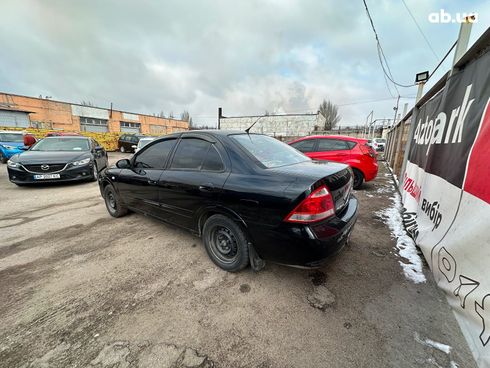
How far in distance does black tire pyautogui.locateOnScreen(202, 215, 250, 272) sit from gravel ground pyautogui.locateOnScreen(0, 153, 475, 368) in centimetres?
14

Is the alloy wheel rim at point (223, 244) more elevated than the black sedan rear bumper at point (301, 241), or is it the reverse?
the black sedan rear bumper at point (301, 241)

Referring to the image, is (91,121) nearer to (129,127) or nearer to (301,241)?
(129,127)

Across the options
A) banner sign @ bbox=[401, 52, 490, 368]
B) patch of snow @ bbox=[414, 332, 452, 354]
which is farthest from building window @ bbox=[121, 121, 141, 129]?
patch of snow @ bbox=[414, 332, 452, 354]

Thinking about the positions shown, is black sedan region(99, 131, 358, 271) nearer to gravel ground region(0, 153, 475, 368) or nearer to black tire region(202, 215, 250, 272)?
black tire region(202, 215, 250, 272)

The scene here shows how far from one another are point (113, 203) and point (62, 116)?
91.8 feet

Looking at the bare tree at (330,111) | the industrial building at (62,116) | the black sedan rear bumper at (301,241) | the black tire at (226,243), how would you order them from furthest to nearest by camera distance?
the bare tree at (330,111)
the industrial building at (62,116)
the black tire at (226,243)
the black sedan rear bumper at (301,241)

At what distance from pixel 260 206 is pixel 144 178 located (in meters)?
1.98

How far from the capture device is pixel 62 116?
23.8 meters

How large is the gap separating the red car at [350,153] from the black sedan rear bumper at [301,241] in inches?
151

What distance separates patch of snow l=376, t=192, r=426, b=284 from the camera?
7.71ft

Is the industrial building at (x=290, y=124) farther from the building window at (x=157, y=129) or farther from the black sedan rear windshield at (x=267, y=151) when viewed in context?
the black sedan rear windshield at (x=267, y=151)

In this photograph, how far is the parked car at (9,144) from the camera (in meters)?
10.7

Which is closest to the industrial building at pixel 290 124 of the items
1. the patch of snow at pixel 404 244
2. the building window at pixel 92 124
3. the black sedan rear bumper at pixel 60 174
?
the building window at pixel 92 124

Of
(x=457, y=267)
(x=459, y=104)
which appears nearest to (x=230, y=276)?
(x=457, y=267)
